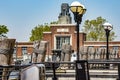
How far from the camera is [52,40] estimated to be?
74875mm

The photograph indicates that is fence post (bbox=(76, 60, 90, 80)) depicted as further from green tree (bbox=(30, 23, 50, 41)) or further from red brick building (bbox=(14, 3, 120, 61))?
green tree (bbox=(30, 23, 50, 41))

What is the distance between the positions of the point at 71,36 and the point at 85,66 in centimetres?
6007

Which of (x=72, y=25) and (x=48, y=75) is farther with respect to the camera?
(x=72, y=25)

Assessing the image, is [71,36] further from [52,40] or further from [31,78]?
[31,78]

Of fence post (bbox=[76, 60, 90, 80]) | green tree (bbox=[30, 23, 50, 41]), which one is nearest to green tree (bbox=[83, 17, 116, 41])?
green tree (bbox=[30, 23, 50, 41])

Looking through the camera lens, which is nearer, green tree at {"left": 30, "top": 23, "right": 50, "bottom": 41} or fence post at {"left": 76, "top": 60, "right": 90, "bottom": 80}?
fence post at {"left": 76, "top": 60, "right": 90, "bottom": 80}

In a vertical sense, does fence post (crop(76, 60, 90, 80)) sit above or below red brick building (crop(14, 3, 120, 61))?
below

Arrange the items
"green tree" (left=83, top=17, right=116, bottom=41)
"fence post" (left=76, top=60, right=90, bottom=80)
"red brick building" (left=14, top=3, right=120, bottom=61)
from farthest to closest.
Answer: "green tree" (left=83, top=17, right=116, bottom=41) < "red brick building" (left=14, top=3, right=120, bottom=61) < "fence post" (left=76, top=60, right=90, bottom=80)

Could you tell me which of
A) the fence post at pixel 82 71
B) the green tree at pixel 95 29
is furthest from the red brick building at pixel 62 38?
the fence post at pixel 82 71

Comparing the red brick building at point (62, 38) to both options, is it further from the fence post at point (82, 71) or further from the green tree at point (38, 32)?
the fence post at point (82, 71)

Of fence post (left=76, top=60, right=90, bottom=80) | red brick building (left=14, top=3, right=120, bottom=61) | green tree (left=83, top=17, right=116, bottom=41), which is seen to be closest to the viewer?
fence post (left=76, top=60, right=90, bottom=80)

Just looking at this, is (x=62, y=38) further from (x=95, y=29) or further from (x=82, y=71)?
(x=82, y=71)

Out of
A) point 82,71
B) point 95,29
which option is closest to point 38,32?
point 95,29

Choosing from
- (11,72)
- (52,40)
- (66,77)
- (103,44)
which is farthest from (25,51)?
(11,72)
